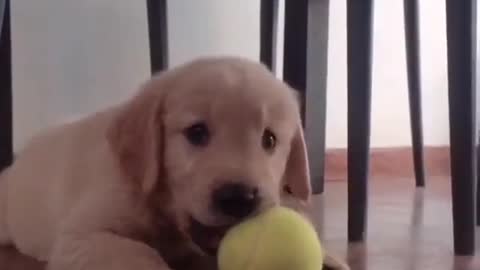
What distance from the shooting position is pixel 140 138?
4.49 feet

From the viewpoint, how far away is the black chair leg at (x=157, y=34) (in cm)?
243

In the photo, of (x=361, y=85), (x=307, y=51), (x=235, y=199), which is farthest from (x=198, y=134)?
(x=307, y=51)

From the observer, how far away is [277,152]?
1394 millimetres

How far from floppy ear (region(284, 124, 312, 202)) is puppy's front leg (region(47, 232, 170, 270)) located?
287 mm

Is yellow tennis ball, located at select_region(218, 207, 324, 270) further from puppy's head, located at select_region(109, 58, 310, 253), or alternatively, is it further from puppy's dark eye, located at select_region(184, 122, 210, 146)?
puppy's dark eye, located at select_region(184, 122, 210, 146)

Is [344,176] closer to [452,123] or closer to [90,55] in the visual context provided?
[90,55]

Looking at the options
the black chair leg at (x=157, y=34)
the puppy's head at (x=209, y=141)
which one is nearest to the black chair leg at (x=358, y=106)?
the puppy's head at (x=209, y=141)

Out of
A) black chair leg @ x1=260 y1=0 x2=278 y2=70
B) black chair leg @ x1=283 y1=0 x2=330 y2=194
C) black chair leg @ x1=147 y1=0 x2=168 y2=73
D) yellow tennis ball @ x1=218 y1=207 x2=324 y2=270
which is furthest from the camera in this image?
black chair leg @ x1=260 y1=0 x2=278 y2=70

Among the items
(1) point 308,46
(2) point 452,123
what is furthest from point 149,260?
(1) point 308,46

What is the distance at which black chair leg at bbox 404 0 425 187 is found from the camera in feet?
8.92

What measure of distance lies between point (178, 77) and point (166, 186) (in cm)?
16

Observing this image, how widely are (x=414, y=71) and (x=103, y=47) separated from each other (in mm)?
866

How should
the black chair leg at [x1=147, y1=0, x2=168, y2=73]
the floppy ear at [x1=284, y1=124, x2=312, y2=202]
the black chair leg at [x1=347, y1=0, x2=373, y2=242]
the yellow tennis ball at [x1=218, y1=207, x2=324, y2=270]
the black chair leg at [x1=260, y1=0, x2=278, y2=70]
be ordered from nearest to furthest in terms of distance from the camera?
the yellow tennis ball at [x1=218, y1=207, x2=324, y2=270] < the floppy ear at [x1=284, y1=124, x2=312, y2=202] < the black chair leg at [x1=347, y1=0, x2=373, y2=242] < the black chair leg at [x1=147, y1=0, x2=168, y2=73] < the black chair leg at [x1=260, y1=0, x2=278, y2=70]

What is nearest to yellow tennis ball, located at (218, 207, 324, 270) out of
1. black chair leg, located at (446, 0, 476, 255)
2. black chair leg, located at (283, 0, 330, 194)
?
black chair leg, located at (446, 0, 476, 255)
